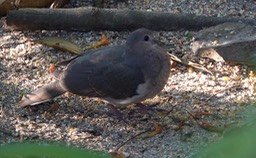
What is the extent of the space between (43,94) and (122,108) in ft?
1.83

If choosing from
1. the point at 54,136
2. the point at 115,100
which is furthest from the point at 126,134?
the point at 54,136

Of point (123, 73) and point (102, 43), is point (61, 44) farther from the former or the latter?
point (123, 73)

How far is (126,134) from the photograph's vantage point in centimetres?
341

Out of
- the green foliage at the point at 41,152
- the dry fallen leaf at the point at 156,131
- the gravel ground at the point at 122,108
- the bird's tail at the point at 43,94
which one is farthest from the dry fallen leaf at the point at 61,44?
the green foliage at the point at 41,152

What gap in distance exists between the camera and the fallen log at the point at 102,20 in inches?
176

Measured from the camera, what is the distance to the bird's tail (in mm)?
3523

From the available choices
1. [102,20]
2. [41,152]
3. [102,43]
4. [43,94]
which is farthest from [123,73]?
[41,152]

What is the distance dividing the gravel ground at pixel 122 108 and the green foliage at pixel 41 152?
241cm

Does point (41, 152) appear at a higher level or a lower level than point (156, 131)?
higher

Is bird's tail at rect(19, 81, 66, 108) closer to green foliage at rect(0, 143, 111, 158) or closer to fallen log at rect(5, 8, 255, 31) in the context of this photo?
fallen log at rect(5, 8, 255, 31)

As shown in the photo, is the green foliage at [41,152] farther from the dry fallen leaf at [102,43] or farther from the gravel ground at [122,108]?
the dry fallen leaf at [102,43]

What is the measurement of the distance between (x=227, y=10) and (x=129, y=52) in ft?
5.58

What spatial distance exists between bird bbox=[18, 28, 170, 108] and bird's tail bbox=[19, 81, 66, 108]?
18mm

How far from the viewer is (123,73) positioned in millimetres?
3328
